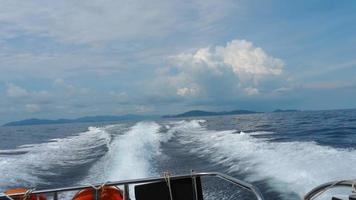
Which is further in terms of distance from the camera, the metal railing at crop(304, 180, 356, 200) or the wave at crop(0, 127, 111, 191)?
the wave at crop(0, 127, 111, 191)

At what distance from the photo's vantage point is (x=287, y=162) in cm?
1020

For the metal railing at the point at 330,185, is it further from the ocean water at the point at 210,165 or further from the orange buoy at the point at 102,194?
the ocean water at the point at 210,165

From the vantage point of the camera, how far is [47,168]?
12.5 m

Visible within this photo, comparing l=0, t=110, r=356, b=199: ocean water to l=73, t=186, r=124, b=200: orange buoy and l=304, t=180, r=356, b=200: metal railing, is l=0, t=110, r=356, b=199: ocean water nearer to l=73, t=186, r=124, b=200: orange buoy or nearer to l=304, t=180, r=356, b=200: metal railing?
l=73, t=186, r=124, b=200: orange buoy

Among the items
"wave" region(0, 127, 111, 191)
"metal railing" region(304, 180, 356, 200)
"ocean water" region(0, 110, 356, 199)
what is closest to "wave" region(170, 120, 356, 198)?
"ocean water" region(0, 110, 356, 199)

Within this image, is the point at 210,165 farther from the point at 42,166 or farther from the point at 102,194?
the point at 102,194

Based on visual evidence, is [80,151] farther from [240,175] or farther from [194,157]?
[240,175]

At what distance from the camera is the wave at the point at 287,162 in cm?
823

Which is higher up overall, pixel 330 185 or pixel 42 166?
pixel 330 185

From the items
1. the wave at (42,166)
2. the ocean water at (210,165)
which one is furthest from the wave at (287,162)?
the wave at (42,166)

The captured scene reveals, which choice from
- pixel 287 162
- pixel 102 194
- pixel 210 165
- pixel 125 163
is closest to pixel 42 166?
pixel 125 163

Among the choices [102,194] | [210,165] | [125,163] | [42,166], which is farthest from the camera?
[42,166]

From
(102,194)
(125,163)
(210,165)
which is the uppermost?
(102,194)

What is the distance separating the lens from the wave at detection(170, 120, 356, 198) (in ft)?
27.0
